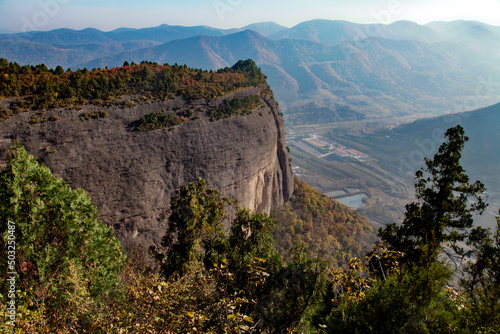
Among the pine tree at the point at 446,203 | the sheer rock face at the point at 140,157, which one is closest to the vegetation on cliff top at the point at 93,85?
the sheer rock face at the point at 140,157

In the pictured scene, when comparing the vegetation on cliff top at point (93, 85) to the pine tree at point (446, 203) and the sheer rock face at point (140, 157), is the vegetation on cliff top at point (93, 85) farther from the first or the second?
the pine tree at point (446, 203)

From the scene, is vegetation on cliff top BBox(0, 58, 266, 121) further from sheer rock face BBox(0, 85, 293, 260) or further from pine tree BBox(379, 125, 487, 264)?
pine tree BBox(379, 125, 487, 264)

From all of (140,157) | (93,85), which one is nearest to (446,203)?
(140,157)

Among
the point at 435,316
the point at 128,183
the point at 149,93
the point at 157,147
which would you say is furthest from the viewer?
the point at 149,93

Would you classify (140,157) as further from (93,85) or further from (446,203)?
(446,203)

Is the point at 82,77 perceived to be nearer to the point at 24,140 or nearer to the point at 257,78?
the point at 24,140

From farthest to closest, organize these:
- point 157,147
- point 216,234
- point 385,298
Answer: point 157,147
point 216,234
point 385,298

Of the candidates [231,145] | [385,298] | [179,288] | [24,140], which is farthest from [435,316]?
[231,145]
